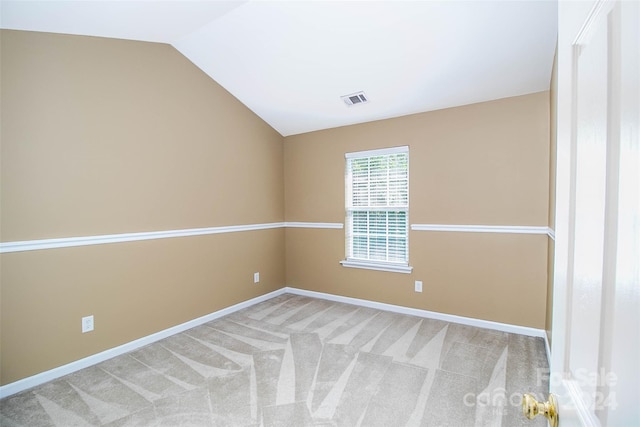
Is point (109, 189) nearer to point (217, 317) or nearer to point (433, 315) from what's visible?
point (217, 317)

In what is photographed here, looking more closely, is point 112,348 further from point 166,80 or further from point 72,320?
point 166,80

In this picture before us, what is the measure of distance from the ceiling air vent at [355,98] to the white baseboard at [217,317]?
2.34m

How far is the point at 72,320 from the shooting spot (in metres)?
2.29

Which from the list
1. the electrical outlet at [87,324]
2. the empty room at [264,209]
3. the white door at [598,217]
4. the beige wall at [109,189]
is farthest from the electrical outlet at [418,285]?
the electrical outlet at [87,324]

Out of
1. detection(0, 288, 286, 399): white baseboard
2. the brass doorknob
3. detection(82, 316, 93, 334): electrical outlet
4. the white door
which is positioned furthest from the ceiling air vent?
detection(82, 316, 93, 334): electrical outlet

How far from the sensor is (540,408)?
66cm

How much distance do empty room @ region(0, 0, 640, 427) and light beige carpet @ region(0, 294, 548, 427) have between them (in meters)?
0.02

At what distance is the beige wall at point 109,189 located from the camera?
205 centimetres

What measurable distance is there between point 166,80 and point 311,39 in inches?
56.9

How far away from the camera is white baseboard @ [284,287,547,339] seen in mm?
2804

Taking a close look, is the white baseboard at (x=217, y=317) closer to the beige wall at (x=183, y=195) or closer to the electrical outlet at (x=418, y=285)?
the beige wall at (x=183, y=195)

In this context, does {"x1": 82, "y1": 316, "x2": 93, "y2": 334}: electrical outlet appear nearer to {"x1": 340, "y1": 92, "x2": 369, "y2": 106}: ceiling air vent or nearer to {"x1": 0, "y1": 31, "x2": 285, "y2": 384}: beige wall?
{"x1": 0, "y1": 31, "x2": 285, "y2": 384}: beige wall

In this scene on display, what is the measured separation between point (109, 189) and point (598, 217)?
2982mm

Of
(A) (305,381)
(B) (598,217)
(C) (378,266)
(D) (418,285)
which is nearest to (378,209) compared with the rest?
(C) (378,266)
